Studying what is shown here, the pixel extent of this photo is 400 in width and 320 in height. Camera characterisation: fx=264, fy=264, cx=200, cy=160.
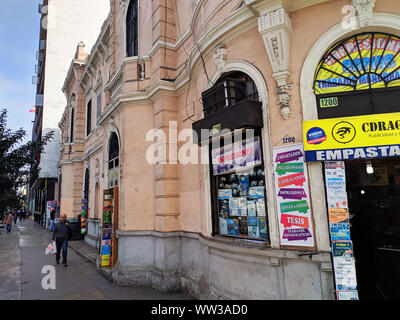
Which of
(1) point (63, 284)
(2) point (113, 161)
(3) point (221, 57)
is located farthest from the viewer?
(2) point (113, 161)

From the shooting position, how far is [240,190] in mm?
5512

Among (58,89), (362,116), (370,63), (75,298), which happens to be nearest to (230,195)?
(362,116)

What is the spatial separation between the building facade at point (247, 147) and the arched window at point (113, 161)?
175mm

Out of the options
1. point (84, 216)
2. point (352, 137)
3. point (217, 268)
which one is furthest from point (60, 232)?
point (352, 137)

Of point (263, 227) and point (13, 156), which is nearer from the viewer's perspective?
point (263, 227)

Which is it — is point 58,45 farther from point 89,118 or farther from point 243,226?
point 243,226

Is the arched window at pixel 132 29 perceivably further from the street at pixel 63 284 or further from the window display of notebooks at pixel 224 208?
the street at pixel 63 284

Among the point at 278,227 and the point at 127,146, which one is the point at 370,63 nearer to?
the point at 278,227

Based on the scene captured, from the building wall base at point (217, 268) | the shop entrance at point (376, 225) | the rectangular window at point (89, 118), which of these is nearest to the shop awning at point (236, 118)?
the building wall base at point (217, 268)

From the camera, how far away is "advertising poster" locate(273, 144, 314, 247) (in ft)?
13.9

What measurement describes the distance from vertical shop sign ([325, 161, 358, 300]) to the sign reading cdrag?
222mm

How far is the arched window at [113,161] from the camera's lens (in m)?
9.19

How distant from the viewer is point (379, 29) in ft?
13.7

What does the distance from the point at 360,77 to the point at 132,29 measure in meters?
8.37
